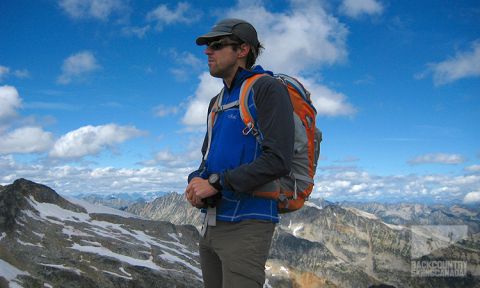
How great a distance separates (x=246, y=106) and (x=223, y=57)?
35.8 inches

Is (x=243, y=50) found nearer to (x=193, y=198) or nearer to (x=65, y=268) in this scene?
(x=193, y=198)

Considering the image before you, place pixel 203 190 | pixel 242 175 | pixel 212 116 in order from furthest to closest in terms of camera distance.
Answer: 1. pixel 212 116
2. pixel 203 190
3. pixel 242 175

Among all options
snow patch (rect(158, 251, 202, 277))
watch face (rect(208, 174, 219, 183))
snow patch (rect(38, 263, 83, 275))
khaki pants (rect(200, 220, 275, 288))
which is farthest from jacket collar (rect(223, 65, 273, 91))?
snow patch (rect(158, 251, 202, 277))

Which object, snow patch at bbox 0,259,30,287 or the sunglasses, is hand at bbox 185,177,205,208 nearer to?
the sunglasses

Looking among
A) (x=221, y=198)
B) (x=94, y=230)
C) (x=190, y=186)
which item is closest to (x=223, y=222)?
(x=221, y=198)

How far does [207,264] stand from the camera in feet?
17.4

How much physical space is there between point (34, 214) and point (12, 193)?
626cm

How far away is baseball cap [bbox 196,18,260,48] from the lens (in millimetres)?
5199

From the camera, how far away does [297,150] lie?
15.9 ft

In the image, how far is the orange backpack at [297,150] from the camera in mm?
4695

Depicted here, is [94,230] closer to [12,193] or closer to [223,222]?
[12,193]

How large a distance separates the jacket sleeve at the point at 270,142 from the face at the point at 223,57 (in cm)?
77

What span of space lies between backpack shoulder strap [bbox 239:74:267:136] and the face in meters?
0.48

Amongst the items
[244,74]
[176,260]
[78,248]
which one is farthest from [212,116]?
[176,260]
